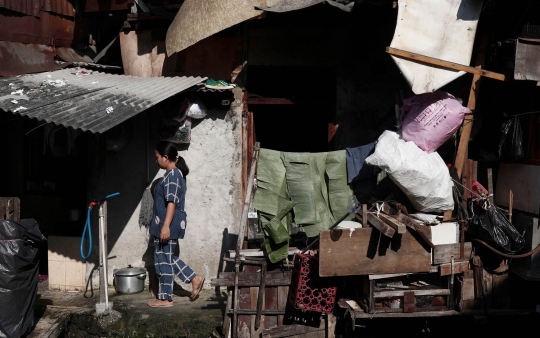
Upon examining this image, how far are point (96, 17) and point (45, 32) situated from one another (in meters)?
1.04

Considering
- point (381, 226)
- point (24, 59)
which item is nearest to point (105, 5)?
point (24, 59)

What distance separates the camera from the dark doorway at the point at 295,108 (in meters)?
8.76

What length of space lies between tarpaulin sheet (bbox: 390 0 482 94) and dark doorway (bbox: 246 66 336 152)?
1775 mm

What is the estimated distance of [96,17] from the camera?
9773 millimetres

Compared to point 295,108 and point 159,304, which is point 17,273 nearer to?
point 159,304

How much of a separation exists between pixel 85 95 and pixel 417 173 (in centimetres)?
410

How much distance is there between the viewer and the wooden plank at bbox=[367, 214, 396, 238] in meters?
6.37

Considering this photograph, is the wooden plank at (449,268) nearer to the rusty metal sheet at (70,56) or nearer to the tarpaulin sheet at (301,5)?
the tarpaulin sheet at (301,5)

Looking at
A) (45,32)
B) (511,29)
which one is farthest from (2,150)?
(511,29)

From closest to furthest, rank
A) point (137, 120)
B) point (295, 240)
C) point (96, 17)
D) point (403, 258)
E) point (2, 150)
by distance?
point (403, 258), point (295, 240), point (137, 120), point (96, 17), point (2, 150)

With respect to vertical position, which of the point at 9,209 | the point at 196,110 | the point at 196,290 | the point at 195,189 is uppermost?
the point at 196,110

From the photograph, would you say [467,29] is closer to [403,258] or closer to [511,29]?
[511,29]

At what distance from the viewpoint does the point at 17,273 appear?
6449 millimetres

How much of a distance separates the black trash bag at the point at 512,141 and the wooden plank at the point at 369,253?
140 cm
